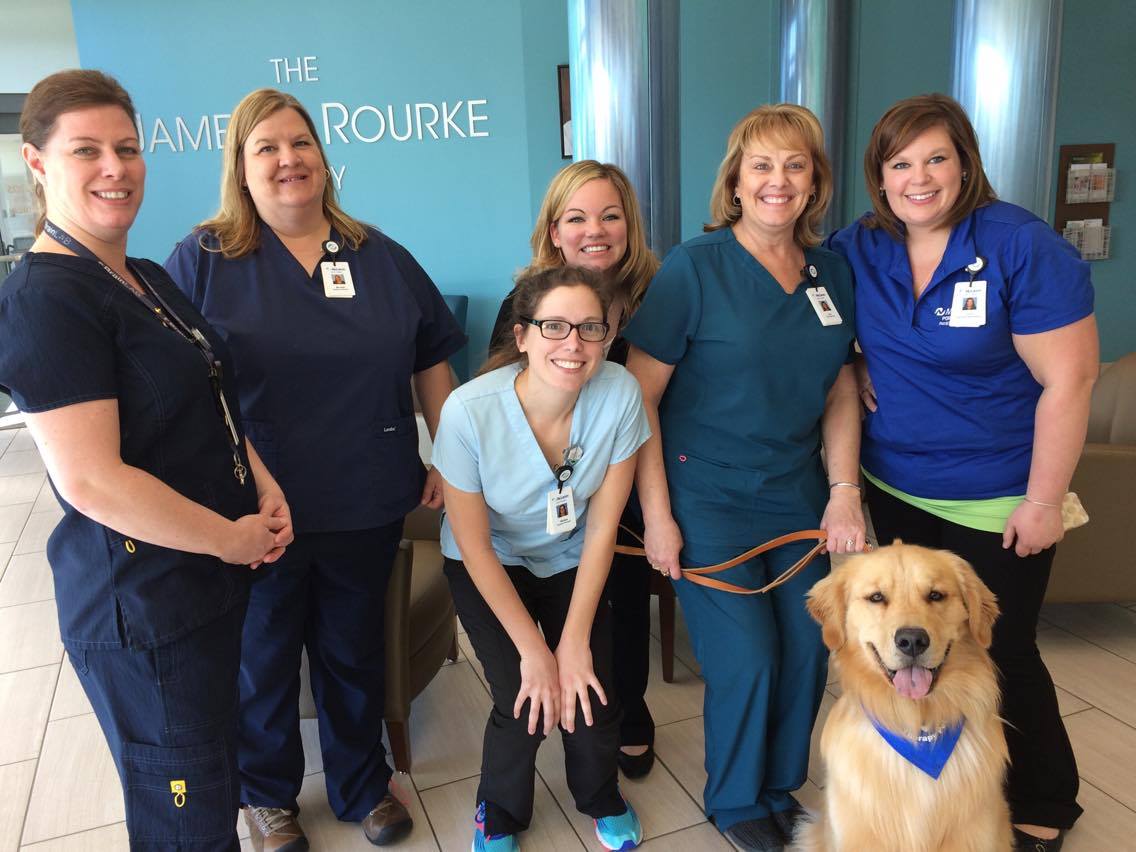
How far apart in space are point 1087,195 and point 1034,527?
4.96m

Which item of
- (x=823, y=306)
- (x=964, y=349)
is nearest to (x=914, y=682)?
(x=964, y=349)

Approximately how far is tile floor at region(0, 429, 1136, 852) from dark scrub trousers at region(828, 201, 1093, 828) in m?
0.35

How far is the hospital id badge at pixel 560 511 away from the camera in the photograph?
6.04 ft

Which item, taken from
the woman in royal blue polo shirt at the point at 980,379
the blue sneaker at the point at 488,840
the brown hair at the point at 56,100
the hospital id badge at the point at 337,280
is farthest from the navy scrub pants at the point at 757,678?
the brown hair at the point at 56,100

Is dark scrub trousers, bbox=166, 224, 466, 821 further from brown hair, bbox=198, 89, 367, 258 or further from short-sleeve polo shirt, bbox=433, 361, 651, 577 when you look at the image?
short-sleeve polo shirt, bbox=433, 361, 651, 577

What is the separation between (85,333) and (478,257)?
4.93 m

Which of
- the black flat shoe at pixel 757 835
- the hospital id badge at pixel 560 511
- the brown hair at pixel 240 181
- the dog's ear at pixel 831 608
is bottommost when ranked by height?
the black flat shoe at pixel 757 835

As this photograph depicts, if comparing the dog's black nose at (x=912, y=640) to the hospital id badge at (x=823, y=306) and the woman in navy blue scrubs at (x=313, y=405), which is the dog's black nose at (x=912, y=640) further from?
the woman in navy blue scrubs at (x=313, y=405)

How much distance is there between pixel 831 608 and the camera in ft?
5.59

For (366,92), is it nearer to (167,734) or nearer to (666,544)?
(666,544)

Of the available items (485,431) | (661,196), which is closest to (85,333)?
(485,431)

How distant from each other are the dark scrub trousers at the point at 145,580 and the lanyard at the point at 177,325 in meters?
0.02

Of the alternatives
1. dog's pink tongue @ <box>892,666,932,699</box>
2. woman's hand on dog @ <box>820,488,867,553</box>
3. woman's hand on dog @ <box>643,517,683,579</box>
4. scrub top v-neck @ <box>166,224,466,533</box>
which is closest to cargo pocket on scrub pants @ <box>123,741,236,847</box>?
scrub top v-neck @ <box>166,224,466,533</box>

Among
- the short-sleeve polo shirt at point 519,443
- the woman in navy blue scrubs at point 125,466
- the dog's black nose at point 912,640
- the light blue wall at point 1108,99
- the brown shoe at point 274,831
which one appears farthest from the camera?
the light blue wall at point 1108,99
